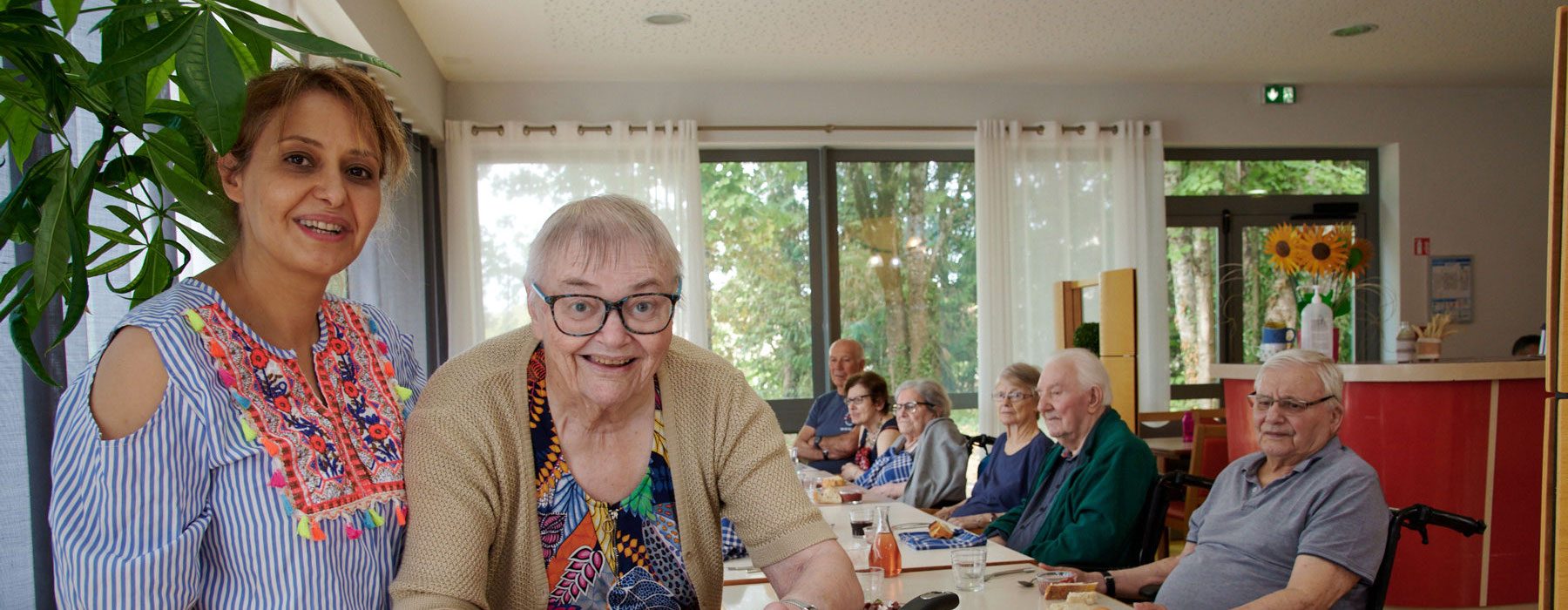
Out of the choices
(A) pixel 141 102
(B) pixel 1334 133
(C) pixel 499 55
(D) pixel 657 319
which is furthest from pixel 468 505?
(B) pixel 1334 133

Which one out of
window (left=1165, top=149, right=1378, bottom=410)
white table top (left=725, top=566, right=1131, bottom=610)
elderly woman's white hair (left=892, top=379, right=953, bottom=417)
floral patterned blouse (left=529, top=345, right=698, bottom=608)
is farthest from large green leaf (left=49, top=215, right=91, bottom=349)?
window (left=1165, top=149, right=1378, bottom=410)

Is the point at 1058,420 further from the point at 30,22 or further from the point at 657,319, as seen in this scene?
the point at 30,22

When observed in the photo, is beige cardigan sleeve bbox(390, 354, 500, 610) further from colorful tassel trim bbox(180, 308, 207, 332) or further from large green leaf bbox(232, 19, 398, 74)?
large green leaf bbox(232, 19, 398, 74)

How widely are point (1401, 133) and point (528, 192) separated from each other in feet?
19.4

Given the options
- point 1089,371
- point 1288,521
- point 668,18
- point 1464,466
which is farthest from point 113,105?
point 1464,466

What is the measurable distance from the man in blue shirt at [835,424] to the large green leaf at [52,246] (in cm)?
505

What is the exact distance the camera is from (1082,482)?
3359 millimetres

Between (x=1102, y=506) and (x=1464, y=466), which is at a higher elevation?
(x=1102, y=506)

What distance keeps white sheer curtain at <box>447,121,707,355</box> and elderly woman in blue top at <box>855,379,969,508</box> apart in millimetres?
2112

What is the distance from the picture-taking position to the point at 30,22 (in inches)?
37.6

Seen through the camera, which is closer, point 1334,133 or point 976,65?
point 976,65

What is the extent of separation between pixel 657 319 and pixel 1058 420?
2.44m

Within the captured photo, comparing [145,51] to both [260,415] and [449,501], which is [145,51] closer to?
[260,415]

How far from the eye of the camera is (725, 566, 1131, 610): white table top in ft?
7.46
